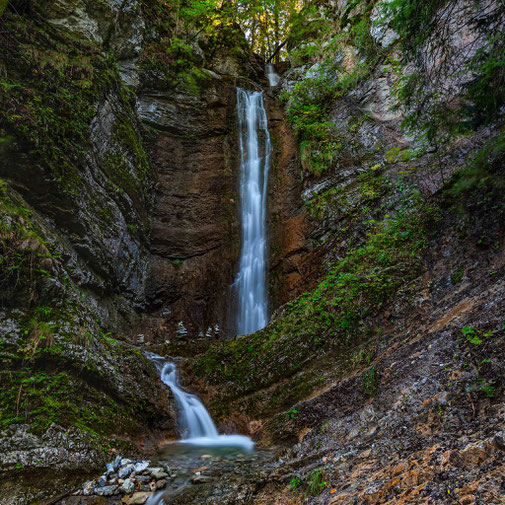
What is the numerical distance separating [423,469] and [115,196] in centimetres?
940

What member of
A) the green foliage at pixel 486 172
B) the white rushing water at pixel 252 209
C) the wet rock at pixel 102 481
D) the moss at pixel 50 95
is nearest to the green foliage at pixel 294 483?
the wet rock at pixel 102 481

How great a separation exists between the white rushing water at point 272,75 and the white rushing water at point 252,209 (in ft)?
7.46

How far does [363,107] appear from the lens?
11766 millimetres

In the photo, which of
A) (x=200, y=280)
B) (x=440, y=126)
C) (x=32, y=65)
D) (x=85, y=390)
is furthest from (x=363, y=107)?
(x=85, y=390)

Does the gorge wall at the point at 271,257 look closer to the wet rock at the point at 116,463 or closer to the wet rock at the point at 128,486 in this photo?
the wet rock at the point at 116,463

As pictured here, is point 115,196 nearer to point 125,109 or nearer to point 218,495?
point 125,109

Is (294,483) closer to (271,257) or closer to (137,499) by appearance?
(137,499)

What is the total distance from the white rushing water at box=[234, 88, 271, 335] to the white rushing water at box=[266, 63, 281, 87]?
2.27 metres

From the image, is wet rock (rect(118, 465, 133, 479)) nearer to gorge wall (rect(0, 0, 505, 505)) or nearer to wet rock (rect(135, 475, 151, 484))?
A: wet rock (rect(135, 475, 151, 484))

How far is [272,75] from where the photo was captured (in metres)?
17.1

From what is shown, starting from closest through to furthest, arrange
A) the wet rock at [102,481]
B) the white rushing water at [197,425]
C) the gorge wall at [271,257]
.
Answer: the gorge wall at [271,257], the wet rock at [102,481], the white rushing water at [197,425]

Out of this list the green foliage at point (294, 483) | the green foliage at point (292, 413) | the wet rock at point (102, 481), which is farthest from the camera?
the green foliage at point (292, 413)

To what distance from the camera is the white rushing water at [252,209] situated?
428 inches

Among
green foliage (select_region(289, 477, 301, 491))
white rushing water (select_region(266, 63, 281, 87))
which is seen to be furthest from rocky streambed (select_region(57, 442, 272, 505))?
white rushing water (select_region(266, 63, 281, 87))
